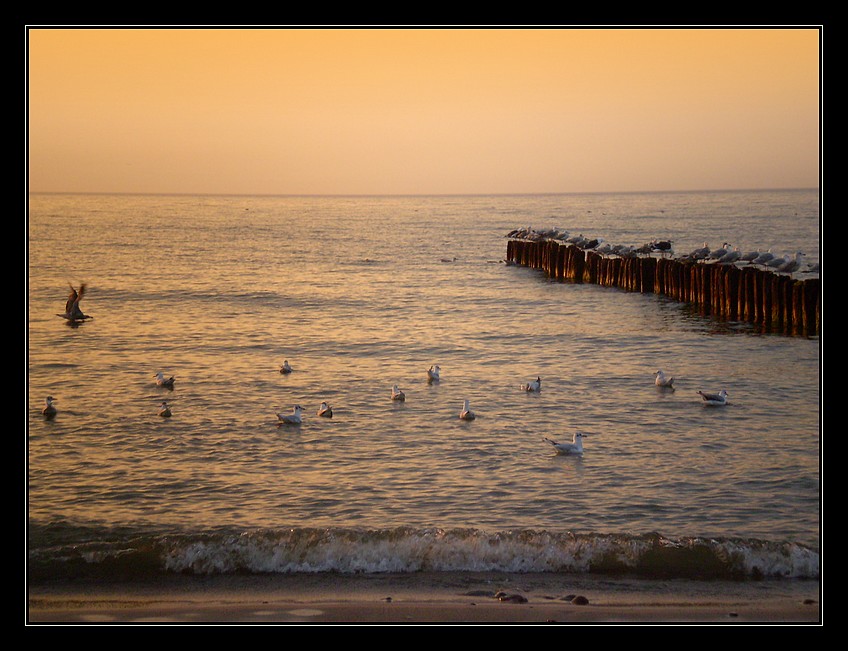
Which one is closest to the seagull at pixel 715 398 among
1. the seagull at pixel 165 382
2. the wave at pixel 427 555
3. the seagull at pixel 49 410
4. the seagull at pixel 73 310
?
the wave at pixel 427 555

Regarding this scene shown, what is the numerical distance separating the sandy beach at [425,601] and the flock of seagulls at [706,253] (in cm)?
1239

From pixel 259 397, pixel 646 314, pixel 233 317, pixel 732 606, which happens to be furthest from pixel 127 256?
pixel 732 606

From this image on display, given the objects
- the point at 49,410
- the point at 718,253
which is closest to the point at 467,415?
the point at 49,410

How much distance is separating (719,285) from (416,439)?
15.7 meters

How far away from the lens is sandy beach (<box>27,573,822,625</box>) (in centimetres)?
836

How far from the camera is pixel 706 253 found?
105ft

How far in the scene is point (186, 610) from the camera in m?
8.70

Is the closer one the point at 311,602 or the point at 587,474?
the point at 311,602

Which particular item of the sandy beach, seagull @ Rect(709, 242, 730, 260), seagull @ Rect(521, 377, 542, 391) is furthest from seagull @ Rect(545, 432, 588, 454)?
seagull @ Rect(709, 242, 730, 260)

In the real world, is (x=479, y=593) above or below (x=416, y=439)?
below

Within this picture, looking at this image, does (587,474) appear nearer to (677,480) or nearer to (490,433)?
(677,480)

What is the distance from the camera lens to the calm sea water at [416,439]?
10055 mm

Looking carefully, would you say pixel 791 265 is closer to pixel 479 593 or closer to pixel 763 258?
pixel 763 258
